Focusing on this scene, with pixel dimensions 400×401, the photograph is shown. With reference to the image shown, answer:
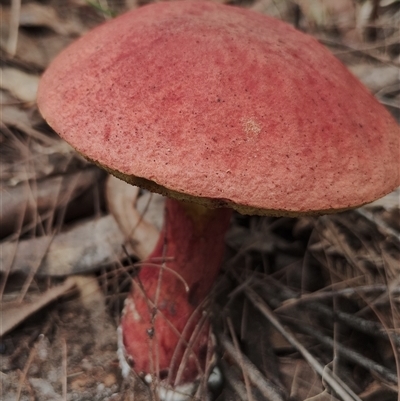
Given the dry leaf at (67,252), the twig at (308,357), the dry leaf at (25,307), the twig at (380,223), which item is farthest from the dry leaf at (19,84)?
the twig at (380,223)

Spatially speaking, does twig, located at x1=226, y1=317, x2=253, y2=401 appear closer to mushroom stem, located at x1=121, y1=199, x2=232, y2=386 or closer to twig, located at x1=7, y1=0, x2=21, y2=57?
mushroom stem, located at x1=121, y1=199, x2=232, y2=386

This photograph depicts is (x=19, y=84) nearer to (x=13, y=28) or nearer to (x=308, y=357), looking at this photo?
(x=13, y=28)

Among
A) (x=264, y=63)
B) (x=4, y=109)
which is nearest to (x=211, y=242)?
(x=264, y=63)

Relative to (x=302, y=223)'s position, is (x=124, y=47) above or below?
above

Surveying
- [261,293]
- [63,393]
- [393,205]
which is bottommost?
[63,393]

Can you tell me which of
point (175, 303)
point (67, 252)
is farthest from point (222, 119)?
point (67, 252)

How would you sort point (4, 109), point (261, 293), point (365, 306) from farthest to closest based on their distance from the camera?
point (4, 109), point (261, 293), point (365, 306)

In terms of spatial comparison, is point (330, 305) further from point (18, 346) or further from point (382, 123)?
point (18, 346)
